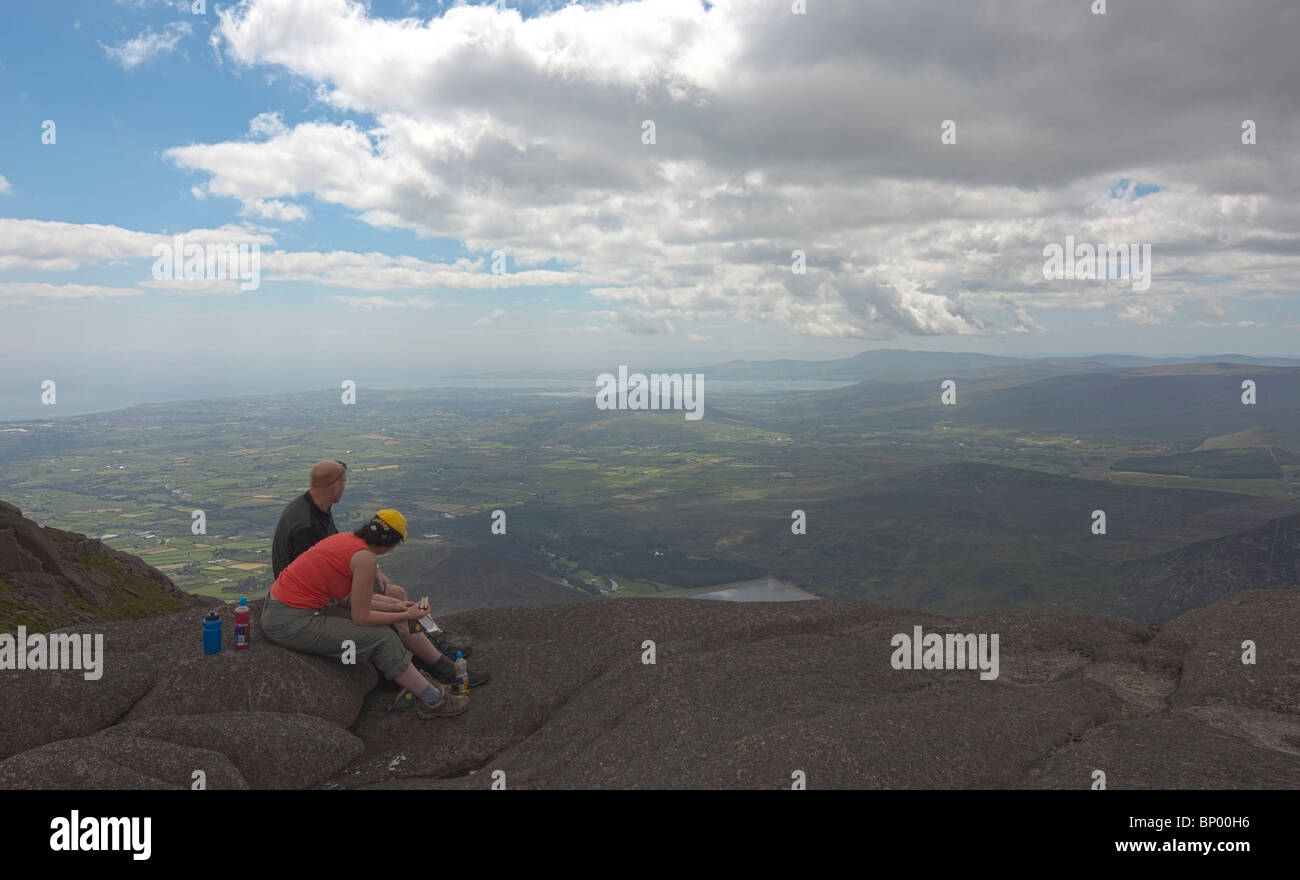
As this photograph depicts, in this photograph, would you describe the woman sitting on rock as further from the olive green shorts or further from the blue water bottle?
the blue water bottle

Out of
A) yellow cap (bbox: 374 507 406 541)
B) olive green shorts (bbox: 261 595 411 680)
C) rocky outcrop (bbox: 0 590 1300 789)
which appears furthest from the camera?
olive green shorts (bbox: 261 595 411 680)

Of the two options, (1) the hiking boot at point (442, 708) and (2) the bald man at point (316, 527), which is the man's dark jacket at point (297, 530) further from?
(1) the hiking boot at point (442, 708)

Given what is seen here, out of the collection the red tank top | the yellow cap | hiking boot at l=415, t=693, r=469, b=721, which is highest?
the yellow cap

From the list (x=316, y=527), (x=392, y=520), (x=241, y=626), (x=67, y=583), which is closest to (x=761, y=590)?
(x=67, y=583)

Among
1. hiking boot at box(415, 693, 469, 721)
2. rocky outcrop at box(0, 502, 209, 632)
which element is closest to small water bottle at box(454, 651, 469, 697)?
hiking boot at box(415, 693, 469, 721)

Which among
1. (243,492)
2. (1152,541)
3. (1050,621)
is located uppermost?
(1050,621)
